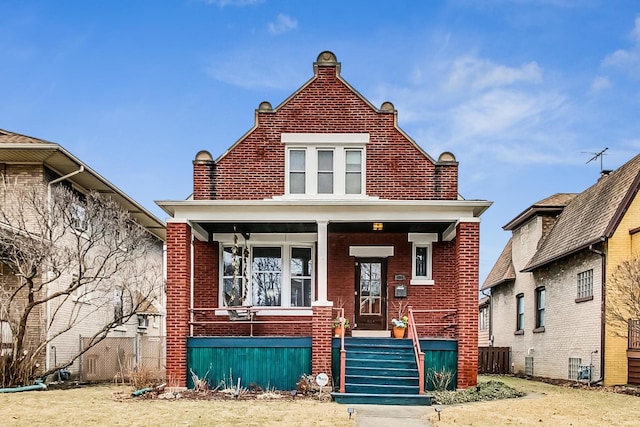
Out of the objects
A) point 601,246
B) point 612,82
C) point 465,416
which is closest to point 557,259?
point 601,246

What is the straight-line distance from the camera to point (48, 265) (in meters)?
17.1

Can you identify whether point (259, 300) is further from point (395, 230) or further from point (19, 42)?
point (19, 42)

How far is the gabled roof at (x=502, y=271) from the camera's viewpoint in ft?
93.0

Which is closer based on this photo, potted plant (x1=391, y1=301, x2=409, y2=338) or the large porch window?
potted plant (x1=391, y1=301, x2=409, y2=338)

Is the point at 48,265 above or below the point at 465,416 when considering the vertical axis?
→ above

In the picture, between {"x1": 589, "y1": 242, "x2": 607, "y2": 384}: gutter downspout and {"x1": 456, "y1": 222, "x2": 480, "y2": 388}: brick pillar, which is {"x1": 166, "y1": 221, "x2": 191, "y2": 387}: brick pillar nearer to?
{"x1": 456, "y1": 222, "x2": 480, "y2": 388}: brick pillar

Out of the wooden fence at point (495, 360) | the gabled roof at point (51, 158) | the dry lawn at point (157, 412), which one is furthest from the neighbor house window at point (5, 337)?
the wooden fence at point (495, 360)

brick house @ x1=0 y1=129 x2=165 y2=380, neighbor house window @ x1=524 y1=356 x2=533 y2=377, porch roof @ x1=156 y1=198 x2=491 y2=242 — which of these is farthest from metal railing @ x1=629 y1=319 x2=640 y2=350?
brick house @ x1=0 y1=129 x2=165 y2=380

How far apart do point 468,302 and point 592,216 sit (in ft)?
23.1

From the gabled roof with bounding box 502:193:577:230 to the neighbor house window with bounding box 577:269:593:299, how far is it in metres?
4.98

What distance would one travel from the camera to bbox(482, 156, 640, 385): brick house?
60.7 feet

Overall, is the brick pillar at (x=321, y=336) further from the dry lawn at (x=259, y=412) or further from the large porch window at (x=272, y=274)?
the large porch window at (x=272, y=274)

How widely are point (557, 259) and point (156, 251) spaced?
17.5 m

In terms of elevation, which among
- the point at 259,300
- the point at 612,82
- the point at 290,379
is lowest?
the point at 290,379
